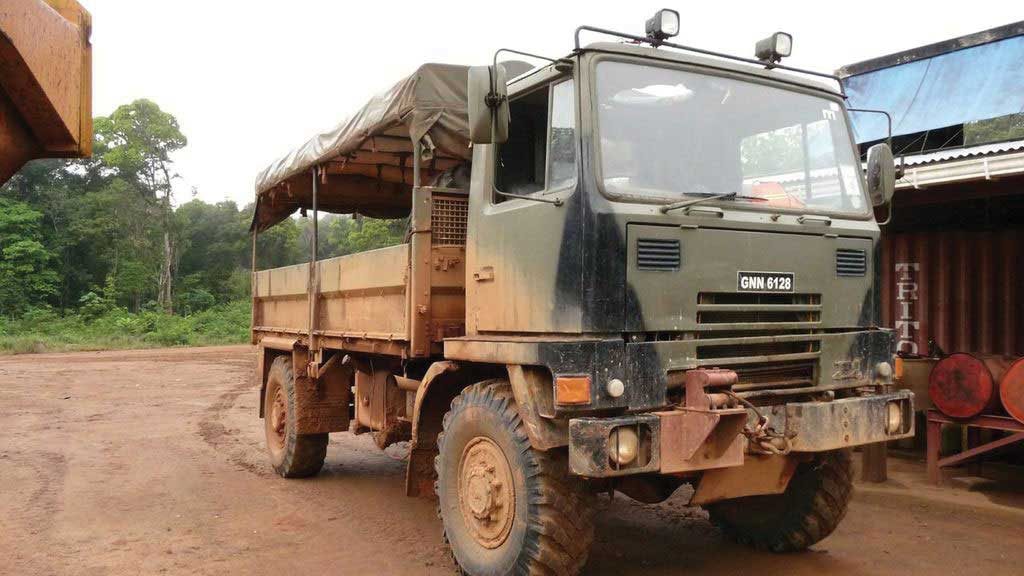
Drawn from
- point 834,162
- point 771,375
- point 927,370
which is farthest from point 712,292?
point 927,370

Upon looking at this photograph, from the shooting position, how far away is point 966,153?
6.80 meters

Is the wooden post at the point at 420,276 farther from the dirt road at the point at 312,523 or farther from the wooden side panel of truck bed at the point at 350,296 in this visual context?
the dirt road at the point at 312,523

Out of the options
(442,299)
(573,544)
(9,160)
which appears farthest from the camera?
(442,299)

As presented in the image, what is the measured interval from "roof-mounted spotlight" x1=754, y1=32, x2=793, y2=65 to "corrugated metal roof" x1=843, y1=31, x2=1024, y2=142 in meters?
5.07

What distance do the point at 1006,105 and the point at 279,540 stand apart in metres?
8.09

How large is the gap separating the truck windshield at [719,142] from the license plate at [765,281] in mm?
390

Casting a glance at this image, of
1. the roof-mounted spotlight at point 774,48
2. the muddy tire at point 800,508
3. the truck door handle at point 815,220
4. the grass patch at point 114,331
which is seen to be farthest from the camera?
the grass patch at point 114,331

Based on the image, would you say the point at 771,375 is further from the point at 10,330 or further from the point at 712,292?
the point at 10,330

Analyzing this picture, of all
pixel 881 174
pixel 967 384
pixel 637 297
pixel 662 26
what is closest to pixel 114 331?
pixel 967 384

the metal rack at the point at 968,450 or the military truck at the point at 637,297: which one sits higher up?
the military truck at the point at 637,297

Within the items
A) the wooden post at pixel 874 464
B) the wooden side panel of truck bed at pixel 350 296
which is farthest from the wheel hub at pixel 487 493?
the wooden post at pixel 874 464

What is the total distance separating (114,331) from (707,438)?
31.1 metres

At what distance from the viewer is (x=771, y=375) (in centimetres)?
447

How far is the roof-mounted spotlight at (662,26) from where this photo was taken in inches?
175
